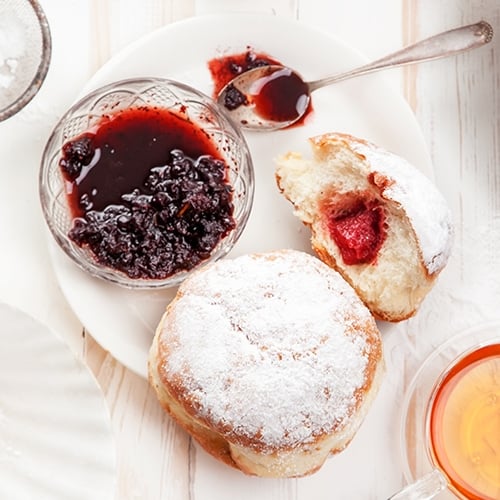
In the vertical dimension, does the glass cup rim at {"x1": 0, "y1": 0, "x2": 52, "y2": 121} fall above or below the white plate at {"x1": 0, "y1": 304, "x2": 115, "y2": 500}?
above

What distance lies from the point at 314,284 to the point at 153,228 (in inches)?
14.8

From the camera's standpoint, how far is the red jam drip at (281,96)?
2.29 metres

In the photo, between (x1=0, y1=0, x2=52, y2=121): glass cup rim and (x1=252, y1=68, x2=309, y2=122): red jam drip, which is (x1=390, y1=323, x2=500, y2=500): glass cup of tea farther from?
(x1=0, y1=0, x2=52, y2=121): glass cup rim

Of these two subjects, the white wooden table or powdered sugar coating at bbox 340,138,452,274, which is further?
the white wooden table

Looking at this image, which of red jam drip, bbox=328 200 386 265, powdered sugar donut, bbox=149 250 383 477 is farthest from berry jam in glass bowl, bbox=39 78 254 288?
red jam drip, bbox=328 200 386 265

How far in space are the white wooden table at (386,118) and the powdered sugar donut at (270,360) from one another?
204 millimetres

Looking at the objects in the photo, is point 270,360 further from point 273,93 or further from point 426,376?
point 273,93

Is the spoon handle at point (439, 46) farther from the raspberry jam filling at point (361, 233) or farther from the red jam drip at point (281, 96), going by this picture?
the raspberry jam filling at point (361, 233)

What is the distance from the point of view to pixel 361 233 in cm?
220

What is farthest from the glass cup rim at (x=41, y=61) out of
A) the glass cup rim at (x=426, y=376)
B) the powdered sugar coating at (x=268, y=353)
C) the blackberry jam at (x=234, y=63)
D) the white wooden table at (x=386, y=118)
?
the glass cup rim at (x=426, y=376)

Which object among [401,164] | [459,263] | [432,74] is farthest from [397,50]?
[459,263]

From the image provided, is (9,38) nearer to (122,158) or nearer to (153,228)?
(122,158)

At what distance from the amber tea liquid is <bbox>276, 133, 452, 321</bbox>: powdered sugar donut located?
22 centimetres

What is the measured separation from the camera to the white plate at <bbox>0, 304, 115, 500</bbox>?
7.25 feet
